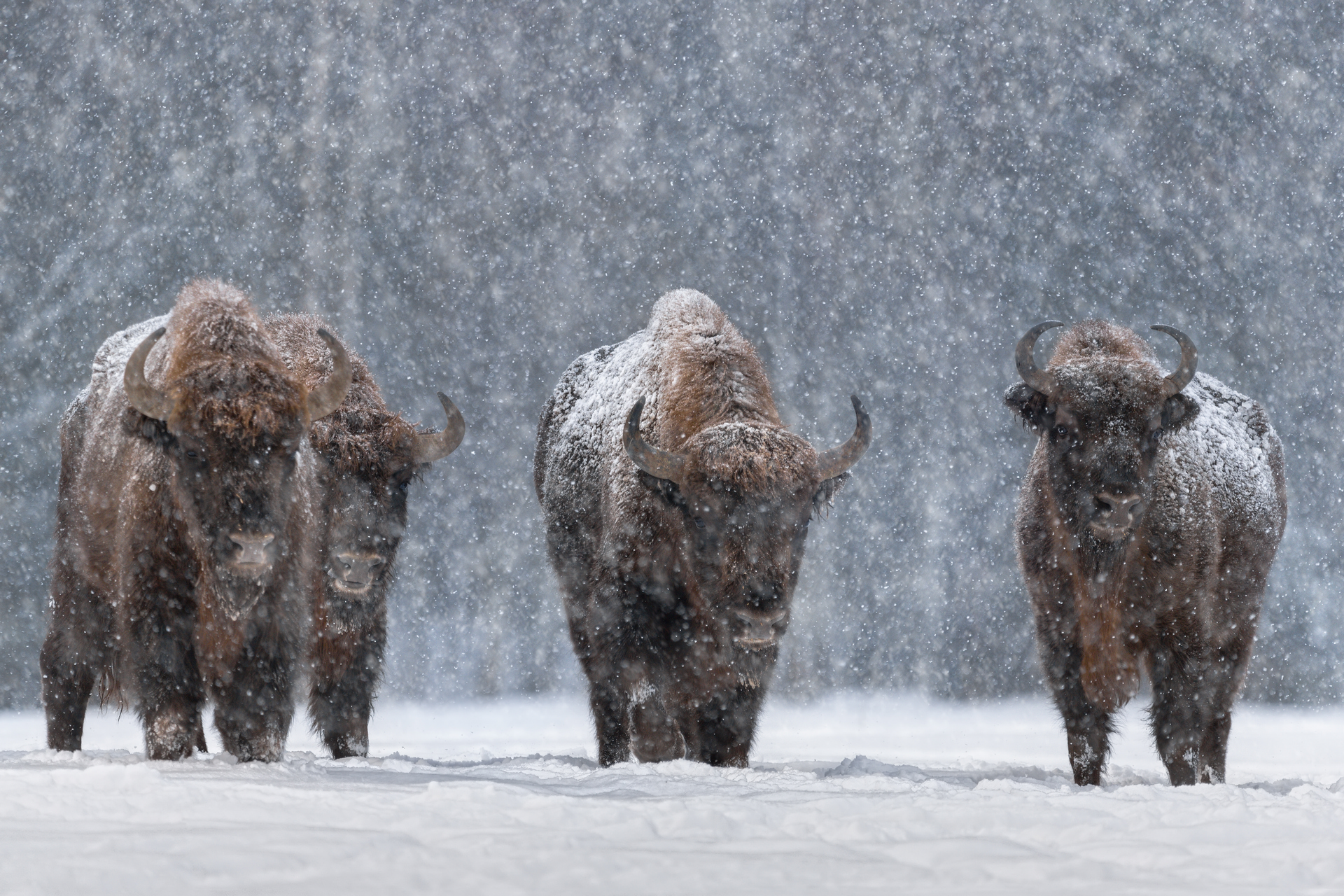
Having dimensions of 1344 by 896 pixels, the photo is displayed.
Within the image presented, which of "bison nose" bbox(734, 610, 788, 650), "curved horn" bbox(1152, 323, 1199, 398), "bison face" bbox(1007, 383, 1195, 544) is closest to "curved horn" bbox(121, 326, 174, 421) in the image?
"bison nose" bbox(734, 610, 788, 650)

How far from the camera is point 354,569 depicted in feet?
23.4

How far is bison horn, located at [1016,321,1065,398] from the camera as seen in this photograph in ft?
22.3

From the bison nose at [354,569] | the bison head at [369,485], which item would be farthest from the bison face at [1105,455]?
the bison nose at [354,569]

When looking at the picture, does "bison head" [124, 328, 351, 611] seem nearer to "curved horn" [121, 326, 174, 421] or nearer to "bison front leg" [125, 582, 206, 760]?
"curved horn" [121, 326, 174, 421]

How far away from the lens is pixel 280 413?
223 inches

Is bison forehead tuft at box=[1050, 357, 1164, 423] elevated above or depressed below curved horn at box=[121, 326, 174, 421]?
above

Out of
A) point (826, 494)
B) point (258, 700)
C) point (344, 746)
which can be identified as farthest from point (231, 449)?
point (826, 494)

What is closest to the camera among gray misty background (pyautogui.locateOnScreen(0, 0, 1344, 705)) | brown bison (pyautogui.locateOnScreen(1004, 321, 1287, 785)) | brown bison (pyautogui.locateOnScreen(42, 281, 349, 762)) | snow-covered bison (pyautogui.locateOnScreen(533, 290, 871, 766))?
brown bison (pyautogui.locateOnScreen(42, 281, 349, 762))

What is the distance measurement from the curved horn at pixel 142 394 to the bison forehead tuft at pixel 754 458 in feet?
7.26

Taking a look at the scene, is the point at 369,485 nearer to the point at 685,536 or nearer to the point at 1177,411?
the point at 685,536

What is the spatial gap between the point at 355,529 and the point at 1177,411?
4.01 metres

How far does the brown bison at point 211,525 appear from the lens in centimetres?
554

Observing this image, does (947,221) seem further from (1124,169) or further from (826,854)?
(826,854)

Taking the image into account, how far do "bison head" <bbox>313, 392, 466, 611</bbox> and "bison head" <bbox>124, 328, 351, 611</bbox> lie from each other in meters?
1.32
